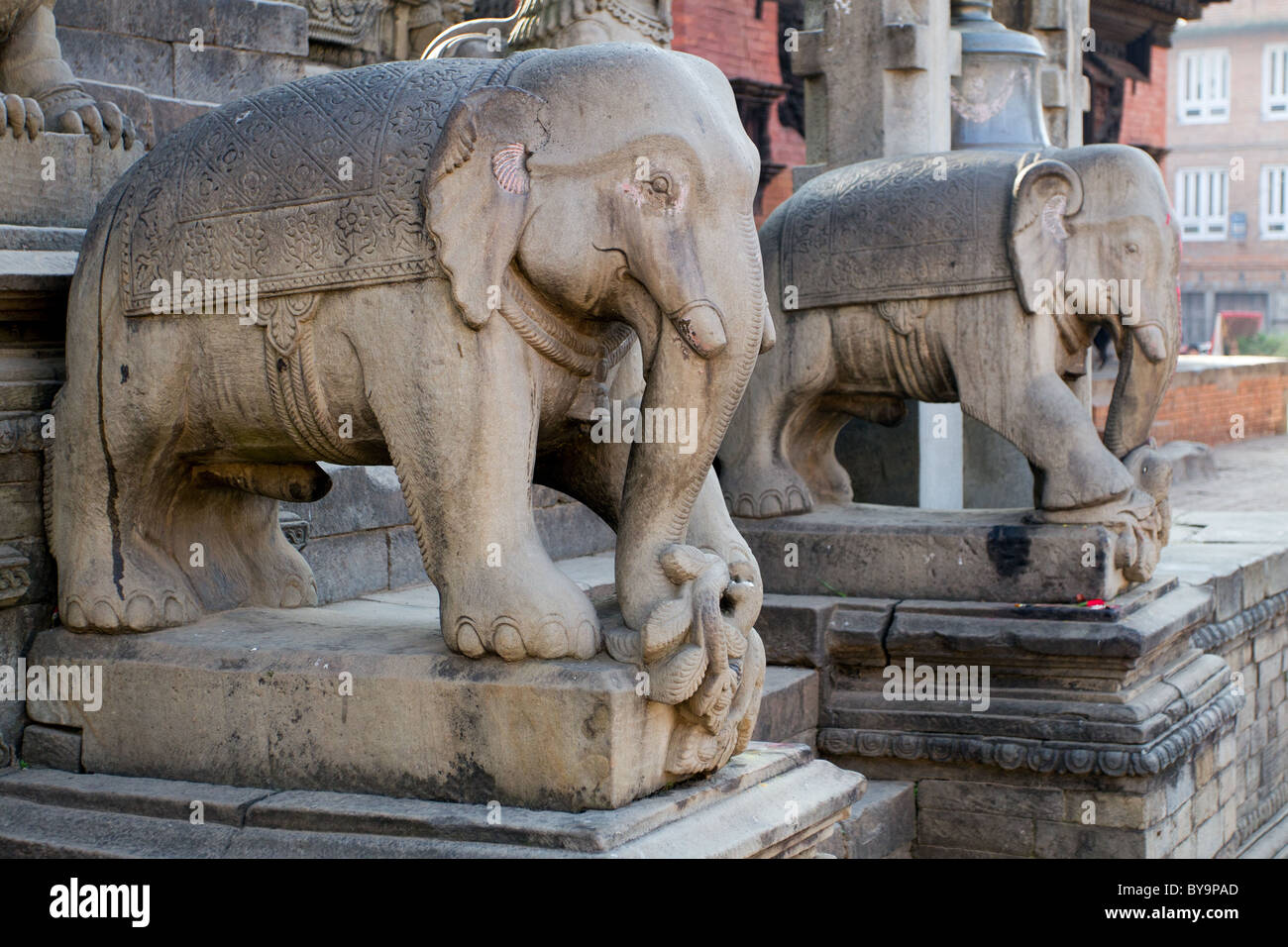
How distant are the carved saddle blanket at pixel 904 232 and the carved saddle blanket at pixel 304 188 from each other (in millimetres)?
2084

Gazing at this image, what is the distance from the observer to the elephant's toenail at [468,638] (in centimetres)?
288

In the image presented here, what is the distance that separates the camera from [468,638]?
2.89 meters

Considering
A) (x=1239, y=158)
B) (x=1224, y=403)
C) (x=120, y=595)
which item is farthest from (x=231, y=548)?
(x=1239, y=158)

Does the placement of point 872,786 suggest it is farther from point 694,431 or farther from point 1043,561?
point 694,431

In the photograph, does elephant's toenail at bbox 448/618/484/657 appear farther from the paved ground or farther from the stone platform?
the paved ground

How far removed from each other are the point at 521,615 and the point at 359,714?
1.31 ft

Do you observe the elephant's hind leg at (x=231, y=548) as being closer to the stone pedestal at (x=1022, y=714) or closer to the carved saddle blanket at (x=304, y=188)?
the carved saddle blanket at (x=304, y=188)

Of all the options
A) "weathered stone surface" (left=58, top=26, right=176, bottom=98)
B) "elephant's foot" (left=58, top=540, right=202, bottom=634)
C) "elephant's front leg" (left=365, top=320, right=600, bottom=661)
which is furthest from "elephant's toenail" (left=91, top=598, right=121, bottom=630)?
"weathered stone surface" (left=58, top=26, right=176, bottom=98)

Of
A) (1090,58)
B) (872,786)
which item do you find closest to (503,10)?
(872,786)

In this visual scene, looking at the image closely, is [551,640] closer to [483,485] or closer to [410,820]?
[483,485]

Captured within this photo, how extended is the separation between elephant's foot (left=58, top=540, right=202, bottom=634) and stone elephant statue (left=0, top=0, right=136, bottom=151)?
111 cm

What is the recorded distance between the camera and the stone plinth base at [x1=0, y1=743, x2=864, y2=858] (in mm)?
2758

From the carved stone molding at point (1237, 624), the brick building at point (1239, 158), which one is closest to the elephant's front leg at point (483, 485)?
the carved stone molding at point (1237, 624)

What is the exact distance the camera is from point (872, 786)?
4.90 m
